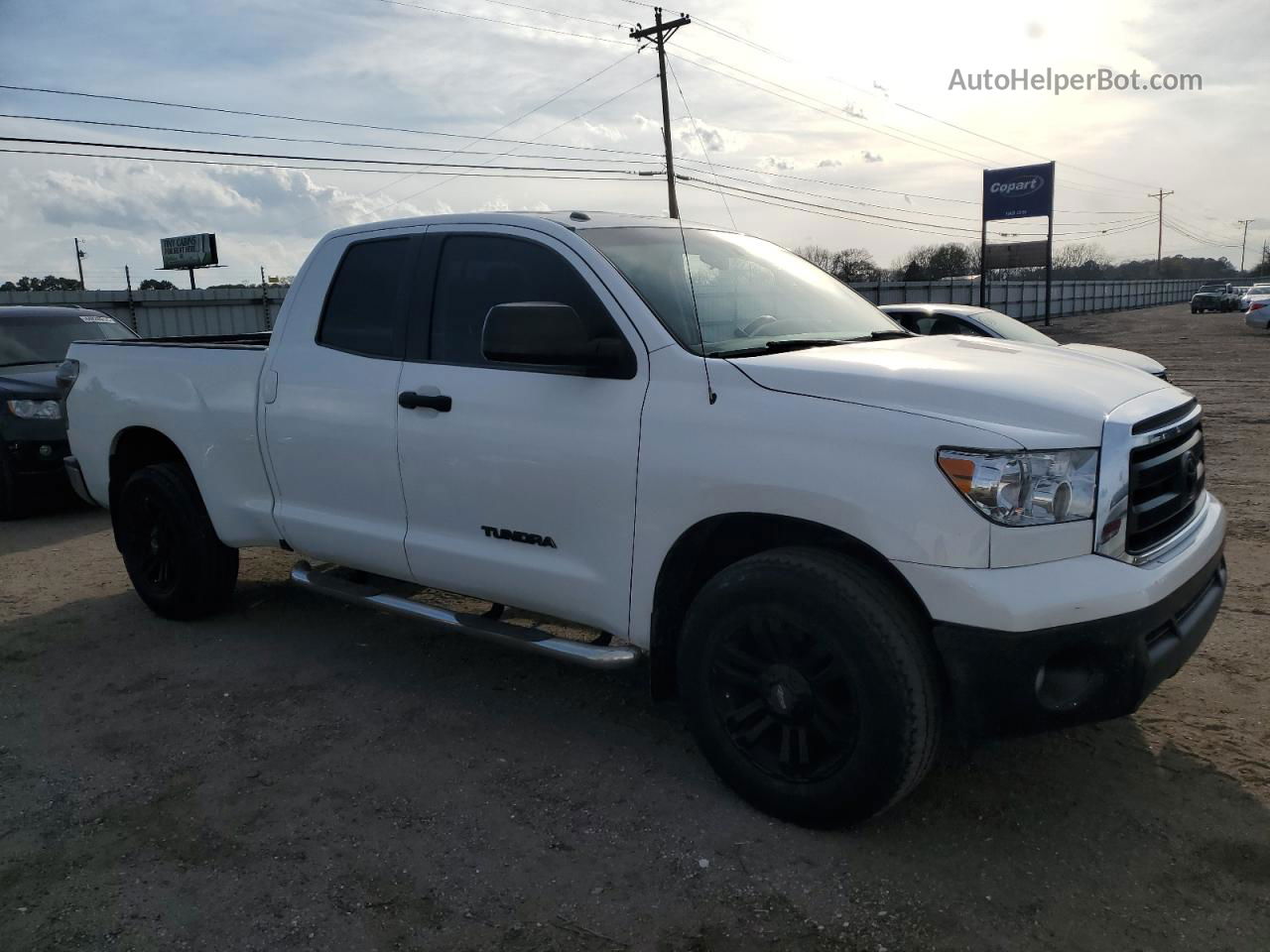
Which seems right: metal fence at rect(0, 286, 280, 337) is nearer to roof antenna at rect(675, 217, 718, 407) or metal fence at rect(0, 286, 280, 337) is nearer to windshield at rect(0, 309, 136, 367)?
windshield at rect(0, 309, 136, 367)

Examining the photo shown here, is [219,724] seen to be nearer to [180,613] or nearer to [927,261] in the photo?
[180,613]

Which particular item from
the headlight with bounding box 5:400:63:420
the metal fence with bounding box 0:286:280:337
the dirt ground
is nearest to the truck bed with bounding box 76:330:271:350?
the dirt ground

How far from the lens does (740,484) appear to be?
3.01m

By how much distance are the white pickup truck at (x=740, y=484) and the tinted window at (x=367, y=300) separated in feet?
0.05

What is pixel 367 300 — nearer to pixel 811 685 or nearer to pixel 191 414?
pixel 191 414

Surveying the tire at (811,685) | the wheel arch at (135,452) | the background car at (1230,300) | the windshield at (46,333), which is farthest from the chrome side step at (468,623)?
the background car at (1230,300)

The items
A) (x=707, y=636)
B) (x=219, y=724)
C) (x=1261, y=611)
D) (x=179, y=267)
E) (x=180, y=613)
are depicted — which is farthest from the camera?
(x=179, y=267)

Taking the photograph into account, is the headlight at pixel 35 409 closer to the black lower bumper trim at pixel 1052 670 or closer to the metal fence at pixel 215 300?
the metal fence at pixel 215 300

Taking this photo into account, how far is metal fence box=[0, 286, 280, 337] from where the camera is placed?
88.8ft

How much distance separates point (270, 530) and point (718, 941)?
10.0 ft

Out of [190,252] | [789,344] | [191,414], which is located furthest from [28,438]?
[190,252]

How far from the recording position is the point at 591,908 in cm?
278

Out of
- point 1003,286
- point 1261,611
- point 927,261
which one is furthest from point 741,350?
point 927,261

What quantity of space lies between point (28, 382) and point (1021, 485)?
8929 mm
